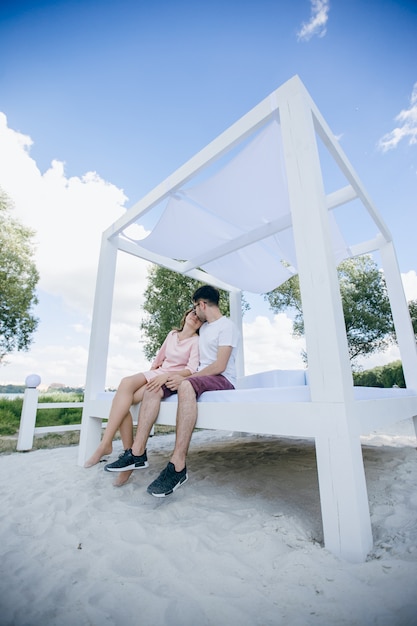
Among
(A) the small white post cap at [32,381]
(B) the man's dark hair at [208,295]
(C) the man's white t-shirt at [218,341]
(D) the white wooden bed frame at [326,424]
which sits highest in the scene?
(B) the man's dark hair at [208,295]

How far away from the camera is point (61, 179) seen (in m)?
10.9

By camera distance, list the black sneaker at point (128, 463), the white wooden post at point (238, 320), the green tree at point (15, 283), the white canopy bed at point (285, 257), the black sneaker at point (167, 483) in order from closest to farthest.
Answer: the white canopy bed at point (285, 257) < the black sneaker at point (167, 483) < the black sneaker at point (128, 463) < the white wooden post at point (238, 320) < the green tree at point (15, 283)

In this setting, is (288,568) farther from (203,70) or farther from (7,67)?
(7,67)

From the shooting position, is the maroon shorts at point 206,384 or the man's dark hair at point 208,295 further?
the man's dark hair at point 208,295

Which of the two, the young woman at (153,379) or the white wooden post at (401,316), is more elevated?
the white wooden post at (401,316)

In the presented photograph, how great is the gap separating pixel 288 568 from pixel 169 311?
792cm

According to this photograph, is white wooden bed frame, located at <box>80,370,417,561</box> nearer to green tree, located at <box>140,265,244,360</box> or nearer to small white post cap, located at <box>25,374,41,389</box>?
small white post cap, located at <box>25,374,41,389</box>

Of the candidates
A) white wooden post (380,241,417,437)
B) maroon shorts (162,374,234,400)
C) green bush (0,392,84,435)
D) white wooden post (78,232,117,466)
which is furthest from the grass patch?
white wooden post (380,241,417,437)

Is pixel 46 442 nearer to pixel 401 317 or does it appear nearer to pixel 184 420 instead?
pixel 184 420

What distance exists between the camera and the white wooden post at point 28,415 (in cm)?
405

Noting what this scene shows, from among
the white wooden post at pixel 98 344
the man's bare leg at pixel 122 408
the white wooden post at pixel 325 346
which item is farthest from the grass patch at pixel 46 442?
the white wooden post at pixel 325 346

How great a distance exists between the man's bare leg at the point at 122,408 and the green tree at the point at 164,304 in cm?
623

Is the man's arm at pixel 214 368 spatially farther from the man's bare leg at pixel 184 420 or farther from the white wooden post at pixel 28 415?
the white wooden post at pixel 28 415

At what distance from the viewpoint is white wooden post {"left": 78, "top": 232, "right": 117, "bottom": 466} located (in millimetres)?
3070
